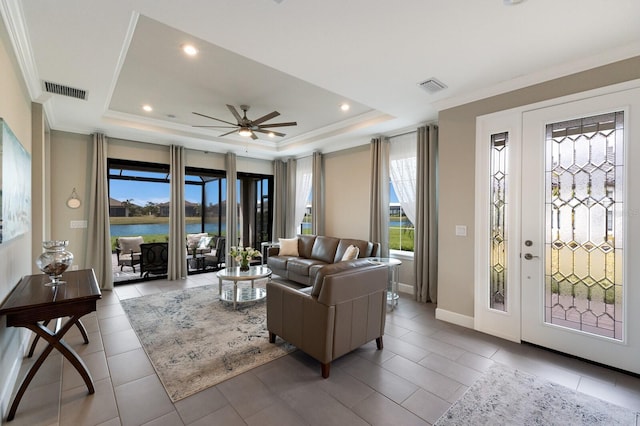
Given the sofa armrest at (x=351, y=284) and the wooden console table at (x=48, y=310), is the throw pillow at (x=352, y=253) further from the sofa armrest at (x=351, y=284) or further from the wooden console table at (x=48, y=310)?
the wooden console table at (x=48, y=310)

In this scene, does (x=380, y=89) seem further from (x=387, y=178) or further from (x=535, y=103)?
(x=387, y=178)

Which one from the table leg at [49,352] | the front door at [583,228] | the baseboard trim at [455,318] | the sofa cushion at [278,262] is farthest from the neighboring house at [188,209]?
the front door at [583,228]

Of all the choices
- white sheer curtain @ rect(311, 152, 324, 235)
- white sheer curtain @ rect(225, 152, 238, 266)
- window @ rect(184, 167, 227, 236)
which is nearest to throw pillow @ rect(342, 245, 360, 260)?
white sheer curtain @ rect(311, 152, 324, 235)

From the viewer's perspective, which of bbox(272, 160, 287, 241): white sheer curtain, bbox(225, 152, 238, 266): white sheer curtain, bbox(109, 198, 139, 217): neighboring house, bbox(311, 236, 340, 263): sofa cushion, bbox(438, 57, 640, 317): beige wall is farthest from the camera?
bbox(272, 160, 287, 241): white sheer curtain

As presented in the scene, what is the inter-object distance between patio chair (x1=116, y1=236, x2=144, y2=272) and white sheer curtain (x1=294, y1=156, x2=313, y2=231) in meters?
3.74

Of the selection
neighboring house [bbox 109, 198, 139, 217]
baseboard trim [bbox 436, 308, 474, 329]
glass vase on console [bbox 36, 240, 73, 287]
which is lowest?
baseboard trim [bbox 436, 308, 474, 329]

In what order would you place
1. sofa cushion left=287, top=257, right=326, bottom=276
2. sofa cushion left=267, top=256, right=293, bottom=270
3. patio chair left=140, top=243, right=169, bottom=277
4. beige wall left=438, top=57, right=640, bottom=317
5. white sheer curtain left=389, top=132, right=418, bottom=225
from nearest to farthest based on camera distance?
beige wall left=438, top=57, right=640, bottom=317
white sheer curtain left=389, top=132, right=418, bottom=225
sofa cushion left=287, top=257, right=326, bottom=276
sofa cushion left=267, top=256, right=293, bottom=270
patio chair left=140, top=243, right=169, bottom=277

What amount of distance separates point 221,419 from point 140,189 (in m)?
6.02

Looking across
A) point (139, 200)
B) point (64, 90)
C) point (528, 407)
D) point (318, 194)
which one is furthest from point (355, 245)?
point (139, 200)

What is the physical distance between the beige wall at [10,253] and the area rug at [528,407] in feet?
10.5

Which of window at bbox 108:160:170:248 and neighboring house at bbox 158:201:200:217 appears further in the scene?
neighboring house at bbox 158:201:200:217

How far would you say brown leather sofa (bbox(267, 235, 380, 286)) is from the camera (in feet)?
16.6

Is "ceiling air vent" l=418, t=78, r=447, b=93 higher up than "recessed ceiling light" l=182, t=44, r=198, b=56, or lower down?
lower down

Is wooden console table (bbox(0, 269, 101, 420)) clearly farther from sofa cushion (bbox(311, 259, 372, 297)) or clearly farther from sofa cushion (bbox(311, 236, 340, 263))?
sofa cushion (bbox(311, 236, 340, 263))
